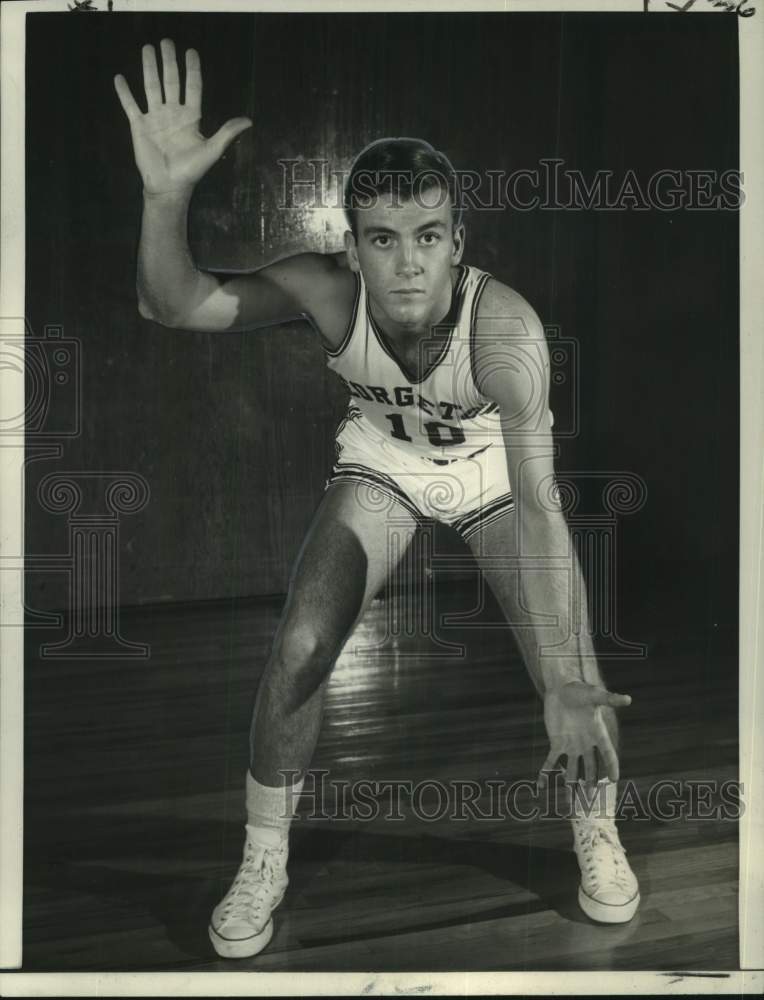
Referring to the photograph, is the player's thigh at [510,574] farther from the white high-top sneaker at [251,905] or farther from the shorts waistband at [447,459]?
the white high-top sneaker at [251,905]

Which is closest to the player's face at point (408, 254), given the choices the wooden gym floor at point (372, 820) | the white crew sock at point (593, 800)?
the wooden gym floor at point (372, 820)

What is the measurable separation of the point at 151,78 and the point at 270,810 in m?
1.68

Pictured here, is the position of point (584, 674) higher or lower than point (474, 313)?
lower

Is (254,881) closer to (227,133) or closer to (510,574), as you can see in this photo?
(510,574)

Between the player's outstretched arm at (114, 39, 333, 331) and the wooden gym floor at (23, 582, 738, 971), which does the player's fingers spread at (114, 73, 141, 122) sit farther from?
the wooden gym floor at (23, 582, 738, 971)

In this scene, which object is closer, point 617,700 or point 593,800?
point 617,700

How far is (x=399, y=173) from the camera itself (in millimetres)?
2348

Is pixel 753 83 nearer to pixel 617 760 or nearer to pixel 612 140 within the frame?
pixel 612 140

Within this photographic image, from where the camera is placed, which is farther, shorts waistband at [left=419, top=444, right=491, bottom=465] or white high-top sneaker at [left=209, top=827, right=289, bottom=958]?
shorts waistband at [left=419, top=444, right=491, bottom=465]

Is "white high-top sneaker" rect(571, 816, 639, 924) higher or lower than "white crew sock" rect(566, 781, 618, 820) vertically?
lower

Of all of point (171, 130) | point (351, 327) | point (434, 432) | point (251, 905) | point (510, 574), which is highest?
point (171, 130)

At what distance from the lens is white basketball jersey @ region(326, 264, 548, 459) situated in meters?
2.39

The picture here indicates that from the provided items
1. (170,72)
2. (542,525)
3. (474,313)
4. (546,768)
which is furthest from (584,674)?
(170,72)

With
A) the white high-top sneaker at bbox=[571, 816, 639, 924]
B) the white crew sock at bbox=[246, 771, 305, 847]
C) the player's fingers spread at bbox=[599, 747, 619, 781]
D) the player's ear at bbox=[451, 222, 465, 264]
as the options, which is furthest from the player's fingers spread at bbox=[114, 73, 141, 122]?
the white high-top sneaker at bbox=[571, 816, 639, 924]
